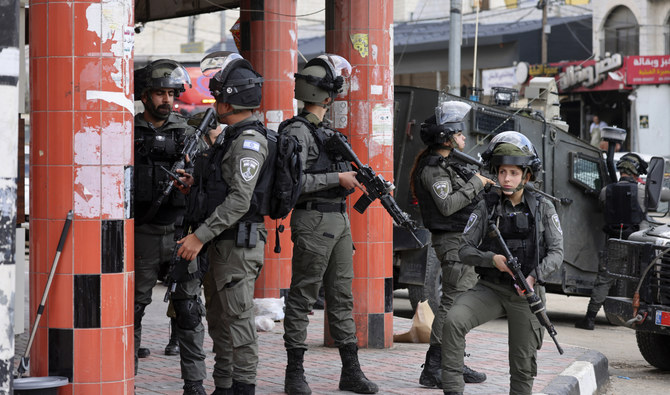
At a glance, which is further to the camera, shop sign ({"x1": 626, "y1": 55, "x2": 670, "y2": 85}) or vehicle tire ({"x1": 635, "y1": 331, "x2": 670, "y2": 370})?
shop sign ({"x1": 626, "y1": 55, "x2": 670, "y2": 85})

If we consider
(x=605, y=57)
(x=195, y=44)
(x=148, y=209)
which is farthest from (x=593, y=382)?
(x=195, y=44)

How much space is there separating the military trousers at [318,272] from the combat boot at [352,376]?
60 mm

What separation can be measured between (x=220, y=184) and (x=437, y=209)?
6.93 ft

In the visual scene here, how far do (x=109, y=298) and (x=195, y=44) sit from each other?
130ft

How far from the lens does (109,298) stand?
212 inches

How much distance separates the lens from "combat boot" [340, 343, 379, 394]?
691 cm

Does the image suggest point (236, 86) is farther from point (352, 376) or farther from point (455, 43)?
point (455, 43)

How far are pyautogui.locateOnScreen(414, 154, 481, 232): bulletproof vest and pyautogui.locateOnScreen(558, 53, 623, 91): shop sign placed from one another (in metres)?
28.6

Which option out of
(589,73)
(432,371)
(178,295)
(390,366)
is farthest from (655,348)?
(589,73)

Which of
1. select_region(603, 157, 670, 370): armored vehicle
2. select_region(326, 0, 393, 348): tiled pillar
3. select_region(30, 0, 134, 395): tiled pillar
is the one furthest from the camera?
select_region(326, 0, 393, 348): tiled pillar

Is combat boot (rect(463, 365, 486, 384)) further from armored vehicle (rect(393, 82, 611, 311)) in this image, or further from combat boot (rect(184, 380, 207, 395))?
armored vehicle (rect(393, 82, 611, 311))

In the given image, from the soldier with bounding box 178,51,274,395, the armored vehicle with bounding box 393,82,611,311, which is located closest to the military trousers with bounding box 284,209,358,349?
the soldier with bounding box 178,51,274,395

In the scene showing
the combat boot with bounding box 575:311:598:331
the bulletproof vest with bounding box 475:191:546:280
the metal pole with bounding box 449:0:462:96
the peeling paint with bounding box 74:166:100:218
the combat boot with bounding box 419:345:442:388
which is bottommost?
the combat boot with bounding box 575:311:598:331

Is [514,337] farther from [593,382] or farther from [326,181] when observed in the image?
[593,382]
